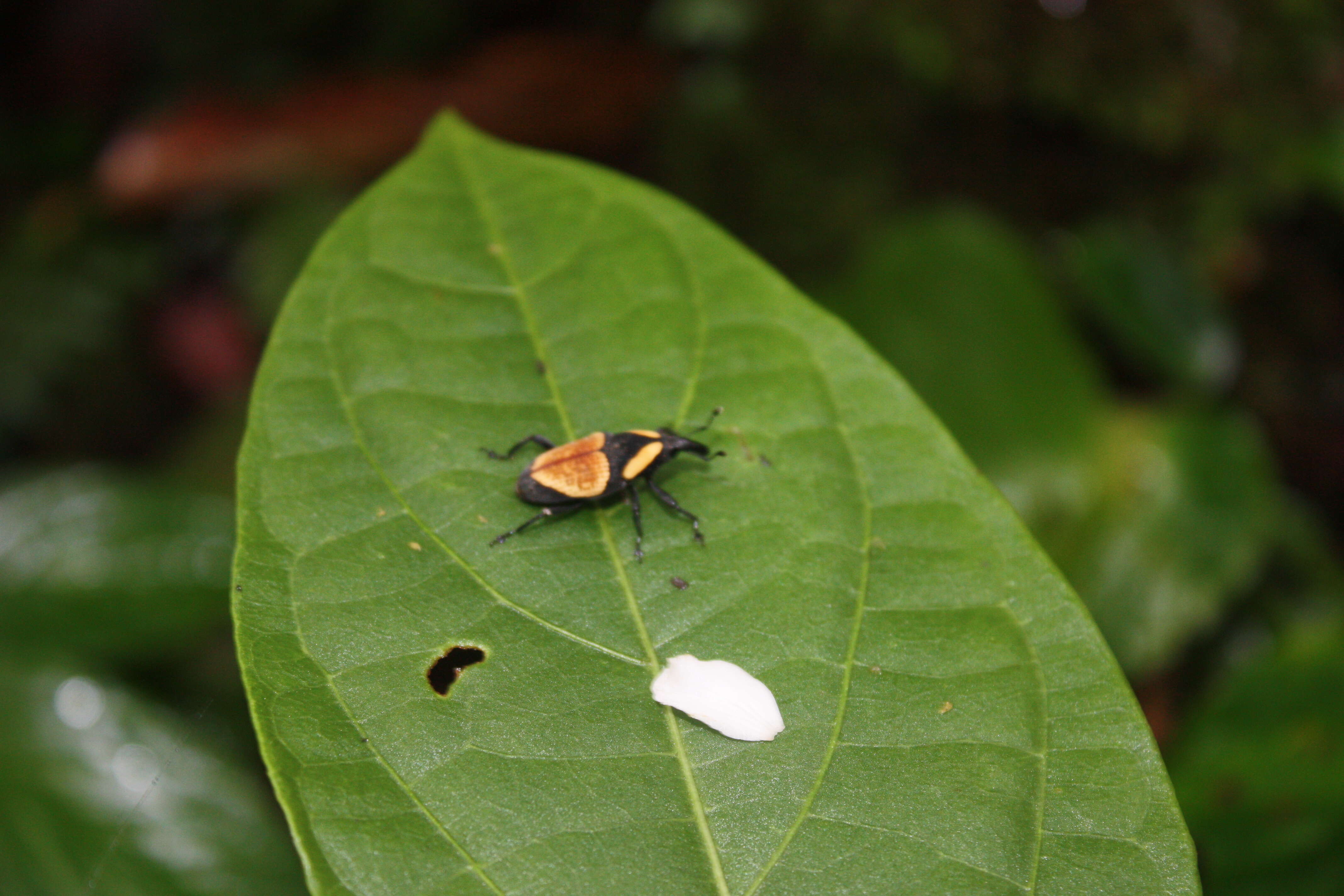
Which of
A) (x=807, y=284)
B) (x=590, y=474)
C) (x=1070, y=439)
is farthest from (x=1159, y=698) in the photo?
(x=590, y=474)

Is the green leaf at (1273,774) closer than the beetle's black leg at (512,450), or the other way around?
the beetle's black leg at (512,450)

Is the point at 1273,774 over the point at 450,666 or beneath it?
beneath

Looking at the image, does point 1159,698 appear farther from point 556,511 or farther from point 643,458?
point 556,511

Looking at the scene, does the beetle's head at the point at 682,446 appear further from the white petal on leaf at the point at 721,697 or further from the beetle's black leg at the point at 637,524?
the white petal on leaf at the point at 721,697

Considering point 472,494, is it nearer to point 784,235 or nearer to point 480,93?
point 784,235

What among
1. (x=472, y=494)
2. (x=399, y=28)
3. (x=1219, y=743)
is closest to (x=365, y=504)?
(x=472, y=494)

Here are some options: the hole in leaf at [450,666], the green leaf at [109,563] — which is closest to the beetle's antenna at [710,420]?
the hole in leaf at [450,666]
